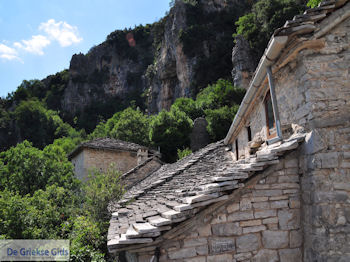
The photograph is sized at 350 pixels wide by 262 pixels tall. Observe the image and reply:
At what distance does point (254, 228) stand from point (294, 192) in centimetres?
88

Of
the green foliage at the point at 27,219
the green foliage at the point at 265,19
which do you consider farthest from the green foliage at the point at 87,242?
the green foliage at the point at 265,19

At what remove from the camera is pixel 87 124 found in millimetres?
52156

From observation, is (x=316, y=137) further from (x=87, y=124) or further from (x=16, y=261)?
(x=87, y=124)

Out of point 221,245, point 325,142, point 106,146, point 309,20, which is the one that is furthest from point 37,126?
point 325,142

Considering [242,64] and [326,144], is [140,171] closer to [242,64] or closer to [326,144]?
[326,144]

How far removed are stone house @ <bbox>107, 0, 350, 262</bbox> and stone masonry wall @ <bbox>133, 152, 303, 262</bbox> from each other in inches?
0.6

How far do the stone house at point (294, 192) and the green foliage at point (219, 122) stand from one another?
52.4 feet

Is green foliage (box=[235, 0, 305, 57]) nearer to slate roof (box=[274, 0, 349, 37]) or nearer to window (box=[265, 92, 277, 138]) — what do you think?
window (box=[265, 92, 277, 138])

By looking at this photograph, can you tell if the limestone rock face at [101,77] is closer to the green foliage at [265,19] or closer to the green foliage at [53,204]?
the green foliage at [265,19]

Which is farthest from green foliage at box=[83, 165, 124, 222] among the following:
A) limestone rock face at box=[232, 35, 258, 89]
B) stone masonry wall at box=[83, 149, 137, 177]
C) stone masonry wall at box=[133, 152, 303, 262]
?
limestone rock face at box=[232, 35, 258, 89]

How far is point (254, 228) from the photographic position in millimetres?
3650

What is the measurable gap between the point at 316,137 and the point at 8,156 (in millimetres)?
14278

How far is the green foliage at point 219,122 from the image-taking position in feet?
65.8

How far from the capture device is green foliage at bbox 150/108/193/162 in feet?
71.9
